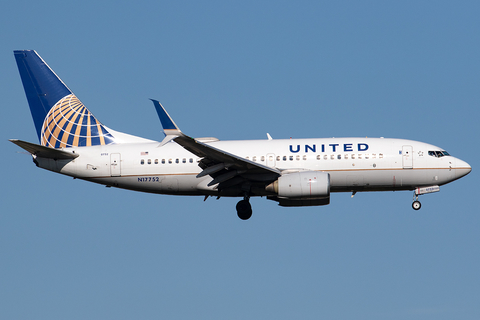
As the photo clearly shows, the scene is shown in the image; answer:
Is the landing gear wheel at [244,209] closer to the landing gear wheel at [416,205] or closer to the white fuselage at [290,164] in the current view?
the white fuselage at [290,164]

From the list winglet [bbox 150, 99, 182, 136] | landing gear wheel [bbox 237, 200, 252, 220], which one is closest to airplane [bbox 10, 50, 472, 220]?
landing gear wheel [bbox 237, 200, 252, 220]

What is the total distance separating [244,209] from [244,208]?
5 centimetres

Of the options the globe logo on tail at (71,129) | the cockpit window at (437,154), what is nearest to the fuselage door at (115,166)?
the globe logo on tail at (71,129)

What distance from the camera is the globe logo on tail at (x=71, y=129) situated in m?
36.5

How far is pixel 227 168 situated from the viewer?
106 ft

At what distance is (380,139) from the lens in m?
34.5

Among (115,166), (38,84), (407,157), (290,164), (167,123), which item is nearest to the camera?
(167,123)

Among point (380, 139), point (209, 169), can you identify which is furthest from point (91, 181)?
point (380, 139)

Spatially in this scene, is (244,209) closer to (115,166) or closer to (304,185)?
(304,185)

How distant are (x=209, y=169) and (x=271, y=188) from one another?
132 inches

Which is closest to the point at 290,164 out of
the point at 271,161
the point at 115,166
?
the point at 271,161

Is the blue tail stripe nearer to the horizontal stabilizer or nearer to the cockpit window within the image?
the horizontal stabilizer

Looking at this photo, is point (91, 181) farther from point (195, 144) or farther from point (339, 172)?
point (339, 172)

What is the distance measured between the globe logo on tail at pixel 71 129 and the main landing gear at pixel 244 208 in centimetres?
837
